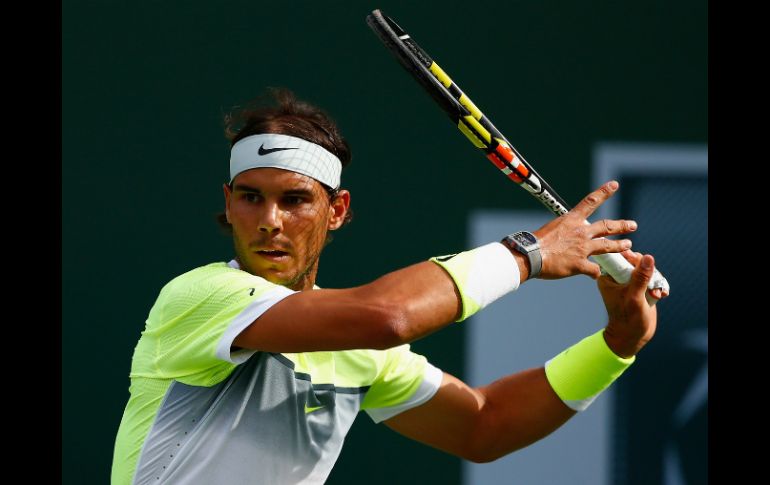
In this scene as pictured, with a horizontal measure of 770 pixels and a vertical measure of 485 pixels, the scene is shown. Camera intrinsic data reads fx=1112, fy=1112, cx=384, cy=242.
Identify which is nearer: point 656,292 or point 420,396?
point 656,292

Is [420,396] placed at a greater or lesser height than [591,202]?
lesser

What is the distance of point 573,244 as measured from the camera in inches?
89.0

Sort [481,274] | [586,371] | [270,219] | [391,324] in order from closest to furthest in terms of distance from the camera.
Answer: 1. [391,324]
2. [481,274]
3. [270,219]
4. [586,371]

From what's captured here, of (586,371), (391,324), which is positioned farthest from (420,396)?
(391,324)

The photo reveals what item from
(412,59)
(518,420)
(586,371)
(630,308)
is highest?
(412,59)

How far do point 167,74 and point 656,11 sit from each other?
1.82m

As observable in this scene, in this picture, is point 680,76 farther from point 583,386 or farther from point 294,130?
point 294,130

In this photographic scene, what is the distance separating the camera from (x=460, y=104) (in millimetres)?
2504

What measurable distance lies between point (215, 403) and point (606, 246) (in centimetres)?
89

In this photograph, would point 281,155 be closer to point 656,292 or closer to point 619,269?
point 619,269

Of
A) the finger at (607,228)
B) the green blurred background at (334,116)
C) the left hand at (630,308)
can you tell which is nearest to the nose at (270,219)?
the finger at (607,228)

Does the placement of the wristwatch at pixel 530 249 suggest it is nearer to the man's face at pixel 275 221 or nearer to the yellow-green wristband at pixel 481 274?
the yellow-green wristband at pixel 481 274

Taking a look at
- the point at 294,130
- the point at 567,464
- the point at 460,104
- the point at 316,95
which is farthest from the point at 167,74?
the point at 567,464

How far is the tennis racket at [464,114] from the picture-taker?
2447 mm
